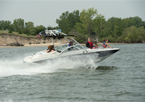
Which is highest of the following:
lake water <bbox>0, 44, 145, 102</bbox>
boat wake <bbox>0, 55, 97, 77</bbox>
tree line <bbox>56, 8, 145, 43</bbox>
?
tree line <bbox>56, 8, 145, 43</bbox>

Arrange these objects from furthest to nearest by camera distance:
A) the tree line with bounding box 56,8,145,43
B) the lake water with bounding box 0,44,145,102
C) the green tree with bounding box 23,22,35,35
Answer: the green tree with bounding box 23,22,35,35, the tree line with bounding box 56,8,145,43, the lake water with bounding box 0,44,145,102

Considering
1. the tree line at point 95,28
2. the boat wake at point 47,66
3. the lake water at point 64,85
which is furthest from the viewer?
the tree line at point 95,28

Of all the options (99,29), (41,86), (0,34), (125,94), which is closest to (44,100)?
(41,86)

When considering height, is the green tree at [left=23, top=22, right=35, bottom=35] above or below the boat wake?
above

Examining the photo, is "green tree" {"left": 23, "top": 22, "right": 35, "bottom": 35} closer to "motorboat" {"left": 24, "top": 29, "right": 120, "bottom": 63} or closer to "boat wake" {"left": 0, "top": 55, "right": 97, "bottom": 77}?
"boat wake" {"left": 0, "top": 55, "right": 97, "bottom": 77}

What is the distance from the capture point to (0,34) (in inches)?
2970

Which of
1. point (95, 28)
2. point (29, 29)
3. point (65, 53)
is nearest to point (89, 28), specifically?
point (95, 28)

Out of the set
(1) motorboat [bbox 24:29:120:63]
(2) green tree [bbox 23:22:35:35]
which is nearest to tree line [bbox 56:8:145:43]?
(2) green tree [bbox 23:22:35:35]

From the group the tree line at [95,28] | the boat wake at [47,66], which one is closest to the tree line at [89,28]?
the tree line at [95,28]

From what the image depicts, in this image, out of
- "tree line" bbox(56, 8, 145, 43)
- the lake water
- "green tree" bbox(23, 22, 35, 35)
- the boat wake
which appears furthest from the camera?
"green tree" bbox(23, 22, 35, 35)

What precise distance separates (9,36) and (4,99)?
70.5m

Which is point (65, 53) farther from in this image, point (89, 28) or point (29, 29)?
point (29, 29)

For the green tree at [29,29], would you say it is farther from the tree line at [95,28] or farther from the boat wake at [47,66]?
the boat wake at [47,66]

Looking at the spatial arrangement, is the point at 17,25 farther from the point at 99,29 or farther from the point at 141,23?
the point at 141,23
